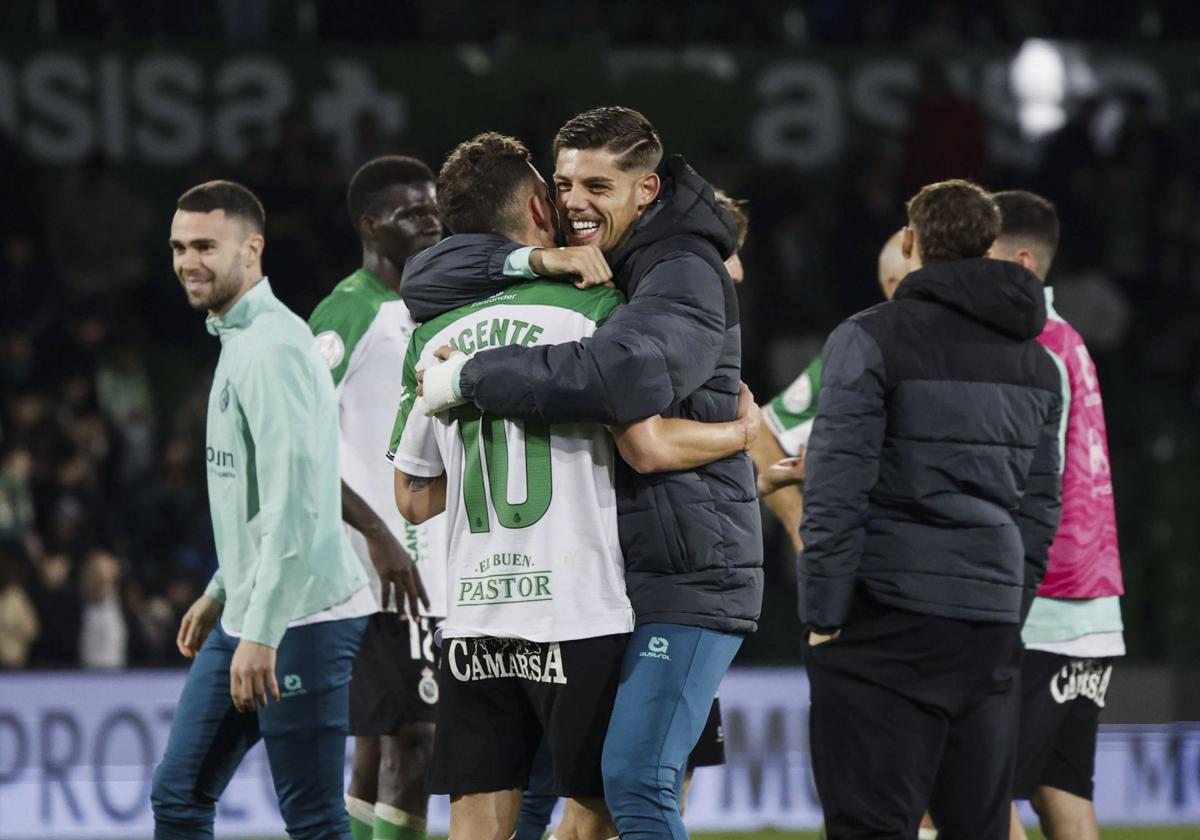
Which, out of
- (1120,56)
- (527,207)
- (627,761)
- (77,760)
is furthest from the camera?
(1120,56)

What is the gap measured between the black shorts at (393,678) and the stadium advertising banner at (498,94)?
887cm

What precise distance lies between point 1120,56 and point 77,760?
36.6 feet

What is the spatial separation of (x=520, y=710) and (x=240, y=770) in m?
4.92

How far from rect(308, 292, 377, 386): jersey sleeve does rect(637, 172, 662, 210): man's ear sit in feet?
6.27

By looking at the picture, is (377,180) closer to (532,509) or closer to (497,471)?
(497,471)

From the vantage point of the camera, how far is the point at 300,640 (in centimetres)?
537

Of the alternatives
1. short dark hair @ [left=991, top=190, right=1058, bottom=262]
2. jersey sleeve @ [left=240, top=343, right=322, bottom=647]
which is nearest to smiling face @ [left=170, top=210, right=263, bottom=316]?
jersey sleeve @ [left=240, top=343, right=322, bottom=647]

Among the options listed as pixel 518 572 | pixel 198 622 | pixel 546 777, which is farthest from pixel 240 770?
pixel 518 572

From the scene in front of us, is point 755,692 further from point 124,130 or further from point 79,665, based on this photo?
point 124,130

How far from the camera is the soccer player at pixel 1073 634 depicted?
580 centimetres

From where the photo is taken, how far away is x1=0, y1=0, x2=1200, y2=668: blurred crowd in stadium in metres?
12.1

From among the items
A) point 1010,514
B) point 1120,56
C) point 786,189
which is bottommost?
point 1010,514

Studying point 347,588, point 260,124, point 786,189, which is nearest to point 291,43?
point 260,124

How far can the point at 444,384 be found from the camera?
4352 millimetres
